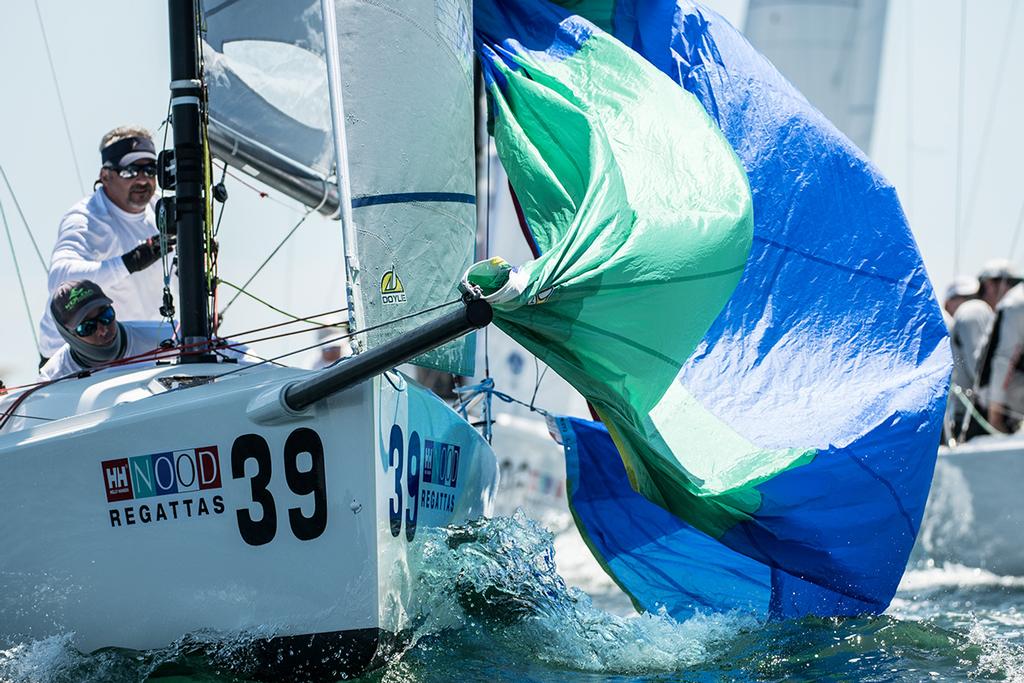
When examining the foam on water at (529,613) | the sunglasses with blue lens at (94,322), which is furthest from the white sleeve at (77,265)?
the foam on water at (529,613)

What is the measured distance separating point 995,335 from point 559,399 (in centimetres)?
517

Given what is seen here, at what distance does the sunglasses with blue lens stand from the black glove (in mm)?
303

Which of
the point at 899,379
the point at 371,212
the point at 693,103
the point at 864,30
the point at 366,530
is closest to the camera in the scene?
the point at 366,530

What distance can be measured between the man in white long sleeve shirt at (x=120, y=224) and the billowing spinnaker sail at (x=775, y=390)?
1.59m

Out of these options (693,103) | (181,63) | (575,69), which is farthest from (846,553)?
(181,63)

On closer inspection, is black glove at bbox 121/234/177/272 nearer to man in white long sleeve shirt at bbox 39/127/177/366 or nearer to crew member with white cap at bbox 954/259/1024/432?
man in white long sleeve shirt at bbox 39/127/177/366

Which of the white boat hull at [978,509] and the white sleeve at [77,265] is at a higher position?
the white sleeve at [77,265]

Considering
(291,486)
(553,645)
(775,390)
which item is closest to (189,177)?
(291,486)

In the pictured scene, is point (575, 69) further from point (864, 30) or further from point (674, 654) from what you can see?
point (864, 30)

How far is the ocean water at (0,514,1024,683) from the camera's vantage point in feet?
12.4

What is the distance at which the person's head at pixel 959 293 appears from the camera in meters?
8.47

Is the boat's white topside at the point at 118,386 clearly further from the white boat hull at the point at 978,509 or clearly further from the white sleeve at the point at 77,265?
the white boat hull at the point at 978,509

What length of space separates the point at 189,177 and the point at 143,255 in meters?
0.55

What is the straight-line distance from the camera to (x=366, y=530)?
372 centimetres
